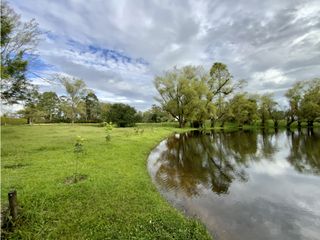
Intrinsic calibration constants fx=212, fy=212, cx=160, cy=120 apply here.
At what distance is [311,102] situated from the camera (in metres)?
53.0

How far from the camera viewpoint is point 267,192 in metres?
9.15

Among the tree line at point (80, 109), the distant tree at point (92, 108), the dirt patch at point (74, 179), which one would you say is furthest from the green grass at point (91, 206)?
the distant tree at point (92, 108)

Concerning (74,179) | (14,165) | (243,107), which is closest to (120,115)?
(243,107)

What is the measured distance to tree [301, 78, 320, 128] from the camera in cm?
5291

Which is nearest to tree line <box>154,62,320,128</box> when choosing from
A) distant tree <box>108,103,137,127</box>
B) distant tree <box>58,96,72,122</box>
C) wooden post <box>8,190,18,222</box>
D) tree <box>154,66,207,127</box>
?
tree <box>154,66,207,127</box>

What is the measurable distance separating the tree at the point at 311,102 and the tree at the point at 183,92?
2647 cm

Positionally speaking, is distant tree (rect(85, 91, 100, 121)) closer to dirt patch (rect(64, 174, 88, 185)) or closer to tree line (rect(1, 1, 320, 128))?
tree line (rect(1, 1, 320, 128))

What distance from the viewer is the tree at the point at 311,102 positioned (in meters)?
52.9

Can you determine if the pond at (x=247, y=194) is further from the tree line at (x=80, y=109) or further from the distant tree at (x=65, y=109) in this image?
the distant tree at (x=65, y=109)

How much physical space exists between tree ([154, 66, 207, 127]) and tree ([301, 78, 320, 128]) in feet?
86.8

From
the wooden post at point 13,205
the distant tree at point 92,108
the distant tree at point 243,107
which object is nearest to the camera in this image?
the wooden post at point 13,205

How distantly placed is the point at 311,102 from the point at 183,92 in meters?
32.9

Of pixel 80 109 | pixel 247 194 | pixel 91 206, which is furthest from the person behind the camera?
pixel 80 109

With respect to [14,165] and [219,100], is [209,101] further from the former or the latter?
[14,165]
